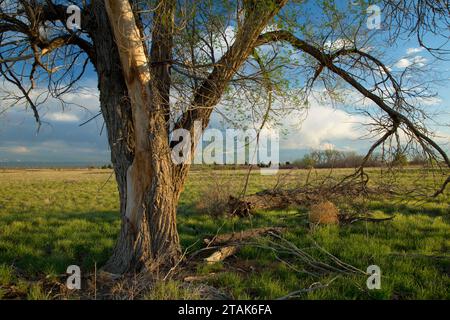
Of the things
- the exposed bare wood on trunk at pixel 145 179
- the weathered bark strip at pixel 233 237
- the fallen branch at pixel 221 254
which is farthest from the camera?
the weathered bark strip at pixel 233 237

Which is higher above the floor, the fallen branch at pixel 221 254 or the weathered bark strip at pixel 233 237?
the weathered bark strip at pixel 233 237

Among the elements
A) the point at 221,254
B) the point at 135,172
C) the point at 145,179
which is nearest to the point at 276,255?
the point at 221,254

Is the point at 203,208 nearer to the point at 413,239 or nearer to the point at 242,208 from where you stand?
the point at 242,208

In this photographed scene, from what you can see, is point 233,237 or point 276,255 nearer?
point 276,255

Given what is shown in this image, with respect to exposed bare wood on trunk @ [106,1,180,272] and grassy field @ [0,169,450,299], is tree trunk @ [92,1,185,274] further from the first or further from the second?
grassy field @ [0,169,450,299]

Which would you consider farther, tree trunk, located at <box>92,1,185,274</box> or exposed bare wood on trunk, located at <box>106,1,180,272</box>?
tree trunk, located at <box>92,1,185,274</box>

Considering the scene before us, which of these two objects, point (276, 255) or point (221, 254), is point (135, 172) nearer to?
point (221, 254)

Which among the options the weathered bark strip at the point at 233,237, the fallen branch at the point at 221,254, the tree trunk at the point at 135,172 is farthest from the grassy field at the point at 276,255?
the tree trunk at the point at 135,172

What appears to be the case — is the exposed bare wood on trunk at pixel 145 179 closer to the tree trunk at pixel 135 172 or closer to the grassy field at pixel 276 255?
the tree trunk at pixel 135 172

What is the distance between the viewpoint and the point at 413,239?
6961 millimetres

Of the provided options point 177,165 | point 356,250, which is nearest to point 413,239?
point 356,250

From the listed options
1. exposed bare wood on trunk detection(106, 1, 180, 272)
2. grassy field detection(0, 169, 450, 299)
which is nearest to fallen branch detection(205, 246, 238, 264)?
grassy field detection(0, 169, 450, 299)

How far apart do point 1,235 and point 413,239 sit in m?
9.02

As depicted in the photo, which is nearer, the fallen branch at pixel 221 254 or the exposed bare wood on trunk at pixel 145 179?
the exposed bare wood on trunk at pixel 145 179
